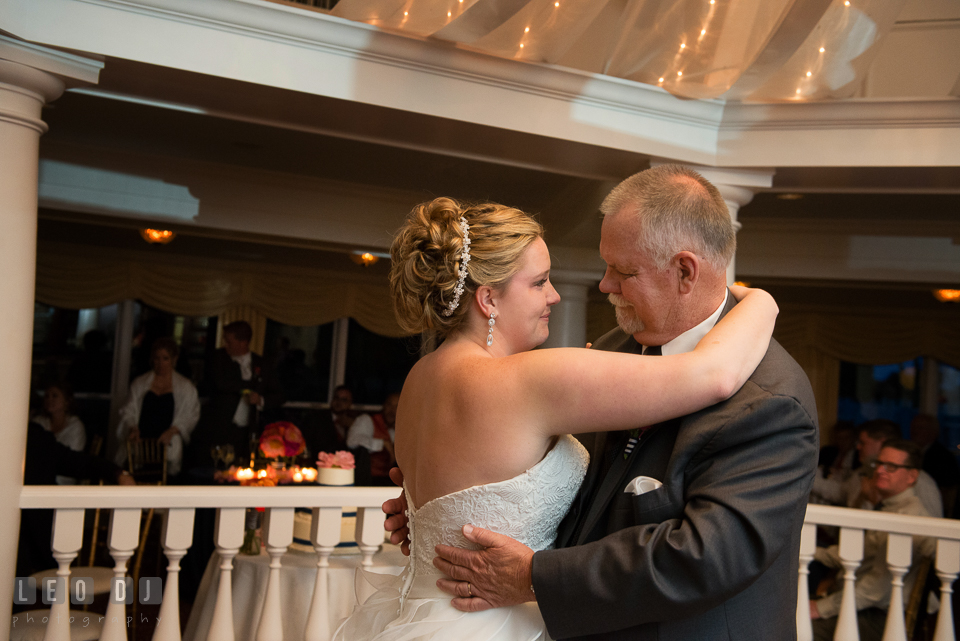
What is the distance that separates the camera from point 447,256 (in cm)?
164

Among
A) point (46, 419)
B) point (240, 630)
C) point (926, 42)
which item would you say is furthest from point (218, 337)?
point (926, 42)

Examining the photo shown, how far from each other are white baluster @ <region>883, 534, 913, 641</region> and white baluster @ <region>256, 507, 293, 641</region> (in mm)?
2169

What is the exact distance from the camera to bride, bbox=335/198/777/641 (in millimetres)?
1386

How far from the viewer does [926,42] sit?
4.08 m

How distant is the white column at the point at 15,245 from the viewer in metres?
2.58

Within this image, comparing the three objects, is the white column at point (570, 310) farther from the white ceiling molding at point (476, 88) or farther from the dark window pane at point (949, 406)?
the dark window pane at point (949, 406)

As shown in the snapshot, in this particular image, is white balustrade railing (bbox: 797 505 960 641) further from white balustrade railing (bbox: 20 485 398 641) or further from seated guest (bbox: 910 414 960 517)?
seated guest (bbox: 910 414 960 517)

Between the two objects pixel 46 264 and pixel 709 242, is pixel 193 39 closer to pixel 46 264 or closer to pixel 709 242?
pixel 709 242

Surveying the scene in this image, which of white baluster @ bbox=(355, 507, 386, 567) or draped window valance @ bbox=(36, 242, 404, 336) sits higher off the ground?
draped window valance @ bbox=(36, 242, 404, 336)

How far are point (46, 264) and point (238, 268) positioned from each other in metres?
2.14

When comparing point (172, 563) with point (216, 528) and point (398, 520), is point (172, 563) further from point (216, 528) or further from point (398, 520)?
point (398, 520)

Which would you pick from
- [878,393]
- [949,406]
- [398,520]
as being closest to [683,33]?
[398,520]

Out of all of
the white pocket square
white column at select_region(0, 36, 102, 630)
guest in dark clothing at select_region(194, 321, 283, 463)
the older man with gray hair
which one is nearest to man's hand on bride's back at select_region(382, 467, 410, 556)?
the older man with gray hair

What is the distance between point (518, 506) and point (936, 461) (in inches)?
300
